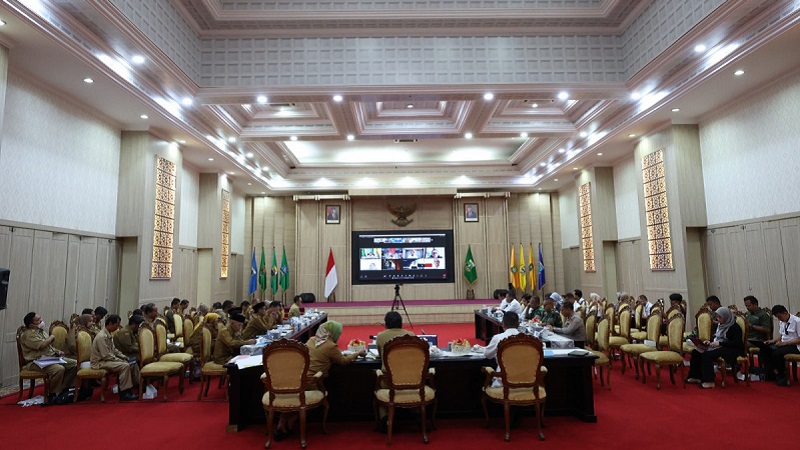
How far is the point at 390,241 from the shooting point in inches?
591

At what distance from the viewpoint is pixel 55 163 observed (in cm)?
689

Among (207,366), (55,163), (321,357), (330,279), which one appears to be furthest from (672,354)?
(330,279)

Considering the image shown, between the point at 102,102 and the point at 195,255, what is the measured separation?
5070 mm

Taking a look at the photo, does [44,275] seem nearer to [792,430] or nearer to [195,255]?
[195,255]

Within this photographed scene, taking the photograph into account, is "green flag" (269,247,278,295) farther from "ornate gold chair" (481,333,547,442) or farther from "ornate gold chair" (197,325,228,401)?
"ornate gold chair" (481,333,547,442)

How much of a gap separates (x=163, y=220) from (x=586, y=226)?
1066 cm

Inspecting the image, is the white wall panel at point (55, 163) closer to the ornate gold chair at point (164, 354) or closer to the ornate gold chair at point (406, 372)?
the ornate gold chair at point (164, 354)

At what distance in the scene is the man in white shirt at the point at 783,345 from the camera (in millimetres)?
5648

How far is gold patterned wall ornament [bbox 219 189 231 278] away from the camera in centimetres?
1276

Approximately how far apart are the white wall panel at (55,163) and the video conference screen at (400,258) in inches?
308

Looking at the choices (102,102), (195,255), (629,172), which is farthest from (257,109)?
(629,172)

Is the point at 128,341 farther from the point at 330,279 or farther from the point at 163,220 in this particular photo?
the point at 330,279

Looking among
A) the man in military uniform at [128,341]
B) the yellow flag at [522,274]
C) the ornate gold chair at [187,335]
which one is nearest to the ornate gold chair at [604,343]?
the ornate gold chair at [187,335]

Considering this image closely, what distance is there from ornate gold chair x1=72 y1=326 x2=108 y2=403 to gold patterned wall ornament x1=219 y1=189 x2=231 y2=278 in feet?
23.1
